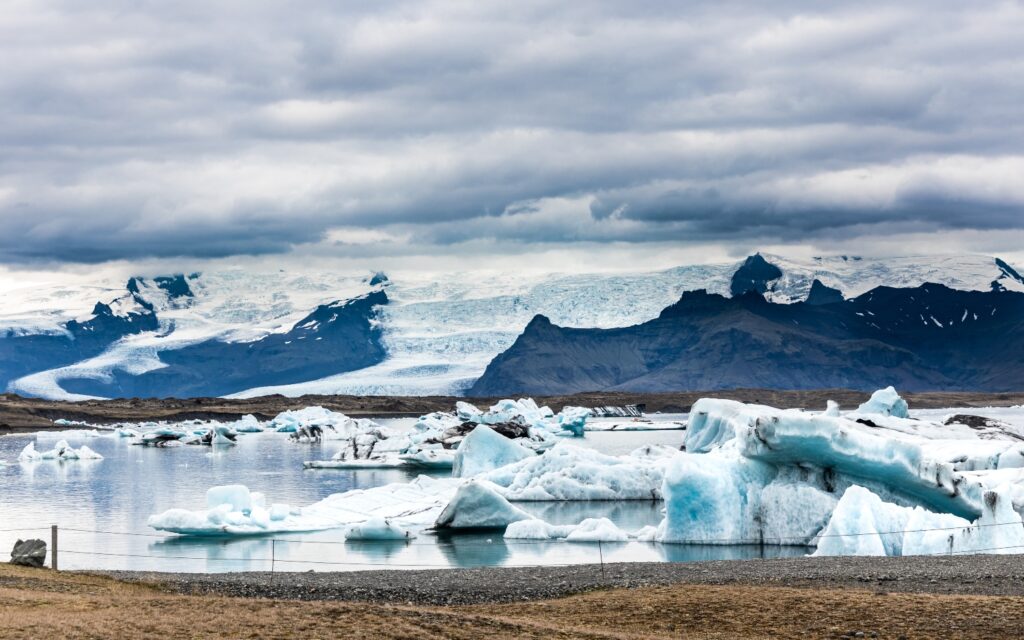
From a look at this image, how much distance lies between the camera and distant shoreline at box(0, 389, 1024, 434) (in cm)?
13375

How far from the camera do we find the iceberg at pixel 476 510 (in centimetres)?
3462

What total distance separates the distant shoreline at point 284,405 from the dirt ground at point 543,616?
103248 mm

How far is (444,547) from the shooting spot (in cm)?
3203

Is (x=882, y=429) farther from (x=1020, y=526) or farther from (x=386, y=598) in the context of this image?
(x=386, y=598)

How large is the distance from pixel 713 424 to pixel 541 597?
2621 cm

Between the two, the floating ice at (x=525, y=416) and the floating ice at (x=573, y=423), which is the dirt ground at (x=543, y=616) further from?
the floating ice at (x=573, y=423)

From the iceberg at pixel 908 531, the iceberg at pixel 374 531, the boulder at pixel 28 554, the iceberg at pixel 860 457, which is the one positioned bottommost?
the iceberg at pixel 374 531

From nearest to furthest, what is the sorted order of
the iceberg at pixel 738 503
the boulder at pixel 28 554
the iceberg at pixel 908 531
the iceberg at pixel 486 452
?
the boulder at pixel 28 554 → the iceberg at pixel 908 531 → the iceberg at pixel 738 503 → the iceberg at pixel 486 452

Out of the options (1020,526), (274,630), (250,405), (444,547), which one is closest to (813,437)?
(1020,526)

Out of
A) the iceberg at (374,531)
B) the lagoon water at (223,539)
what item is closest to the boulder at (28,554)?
the lagoon water at (223,539)

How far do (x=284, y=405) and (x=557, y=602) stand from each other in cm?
14669

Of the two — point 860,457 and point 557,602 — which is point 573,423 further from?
point 557,602

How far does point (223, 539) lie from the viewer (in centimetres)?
3456

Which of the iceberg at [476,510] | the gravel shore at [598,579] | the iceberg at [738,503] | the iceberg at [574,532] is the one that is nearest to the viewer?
the gravel shore at [598,579]
